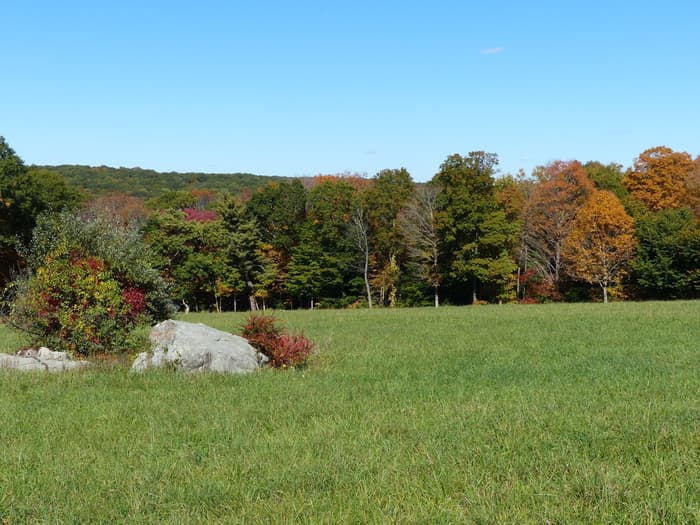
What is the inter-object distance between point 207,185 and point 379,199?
191 feet

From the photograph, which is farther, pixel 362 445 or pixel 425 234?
pixel 425 234

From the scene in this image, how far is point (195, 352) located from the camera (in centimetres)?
1396

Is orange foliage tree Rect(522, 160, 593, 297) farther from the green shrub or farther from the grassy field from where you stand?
the green shrub

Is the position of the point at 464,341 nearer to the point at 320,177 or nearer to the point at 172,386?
the point at 172,386

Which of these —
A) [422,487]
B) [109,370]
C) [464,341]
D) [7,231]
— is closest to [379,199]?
[7,231]

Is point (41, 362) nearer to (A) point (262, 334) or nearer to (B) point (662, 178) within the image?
(A) point (262, 334)

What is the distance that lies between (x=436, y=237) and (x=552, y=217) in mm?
12640

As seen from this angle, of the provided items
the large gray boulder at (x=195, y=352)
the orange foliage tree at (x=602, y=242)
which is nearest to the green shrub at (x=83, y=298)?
the large gray boulder at (x=195, y=352)

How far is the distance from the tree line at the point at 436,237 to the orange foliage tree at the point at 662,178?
13 centimetres

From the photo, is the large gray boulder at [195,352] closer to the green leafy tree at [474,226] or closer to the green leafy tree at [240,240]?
the green leafy tree at [474,226]

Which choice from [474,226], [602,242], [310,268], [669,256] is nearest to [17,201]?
[310,268]

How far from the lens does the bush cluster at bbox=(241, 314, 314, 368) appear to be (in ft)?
49.2

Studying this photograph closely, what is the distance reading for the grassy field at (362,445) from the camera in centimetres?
564

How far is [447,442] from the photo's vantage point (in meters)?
7.61
